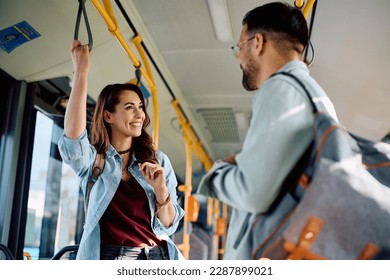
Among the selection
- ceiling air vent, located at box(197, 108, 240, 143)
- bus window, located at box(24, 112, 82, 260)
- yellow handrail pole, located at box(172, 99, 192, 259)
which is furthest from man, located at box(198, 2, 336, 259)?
ceiling air vent, located at box(197, 108, 240, 143)

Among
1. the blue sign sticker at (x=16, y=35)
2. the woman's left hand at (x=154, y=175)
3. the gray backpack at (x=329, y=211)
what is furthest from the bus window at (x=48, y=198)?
the gray backpack at (x=329, y=211)

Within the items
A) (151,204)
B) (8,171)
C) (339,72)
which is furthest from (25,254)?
(339,72)

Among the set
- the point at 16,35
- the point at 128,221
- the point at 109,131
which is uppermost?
the point at 16,35

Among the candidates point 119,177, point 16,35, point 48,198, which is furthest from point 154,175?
point 48,198

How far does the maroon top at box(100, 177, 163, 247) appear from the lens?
5.30ft

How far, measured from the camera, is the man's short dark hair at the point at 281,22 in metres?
1.32

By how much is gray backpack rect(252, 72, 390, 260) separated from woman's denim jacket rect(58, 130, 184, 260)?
2.39ft

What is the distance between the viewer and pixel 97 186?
66.6 inches

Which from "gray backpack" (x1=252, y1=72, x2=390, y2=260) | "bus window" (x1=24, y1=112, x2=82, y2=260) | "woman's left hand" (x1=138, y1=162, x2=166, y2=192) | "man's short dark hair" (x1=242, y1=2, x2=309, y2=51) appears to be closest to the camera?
"gray backpack" (x1=252, y1=72, x2=390, y2=260)

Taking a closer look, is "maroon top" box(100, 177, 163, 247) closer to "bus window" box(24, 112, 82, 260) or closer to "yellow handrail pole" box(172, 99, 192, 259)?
"bus window" box(24, 112, 82, 260)

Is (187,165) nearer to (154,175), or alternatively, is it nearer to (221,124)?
(221,124)

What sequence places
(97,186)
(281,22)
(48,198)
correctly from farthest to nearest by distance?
(48,198) < (97,186) < (281,22)

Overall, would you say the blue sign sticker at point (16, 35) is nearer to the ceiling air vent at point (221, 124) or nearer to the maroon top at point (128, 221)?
the maroon top at point (128, 221)

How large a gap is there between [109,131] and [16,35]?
61 centimetres
